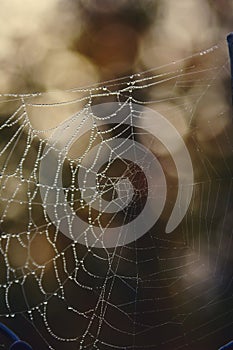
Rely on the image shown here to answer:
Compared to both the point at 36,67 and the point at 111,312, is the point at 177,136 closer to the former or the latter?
the point at 111,312

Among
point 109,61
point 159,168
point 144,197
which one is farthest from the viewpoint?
point 109,61

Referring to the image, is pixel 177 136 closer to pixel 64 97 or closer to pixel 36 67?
pixel 64 97

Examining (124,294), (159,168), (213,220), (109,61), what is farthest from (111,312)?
(109,61)

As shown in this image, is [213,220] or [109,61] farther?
[109,61]

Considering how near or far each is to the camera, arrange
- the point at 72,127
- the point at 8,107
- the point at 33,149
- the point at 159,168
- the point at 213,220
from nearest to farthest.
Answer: the point at 72,127 → the point at 159,168 → the point at 33,149 → the point at 8,107 → the point at 213,220

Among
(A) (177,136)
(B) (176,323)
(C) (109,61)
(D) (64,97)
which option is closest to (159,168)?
(A) (177,136)

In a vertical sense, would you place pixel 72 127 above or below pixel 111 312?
above

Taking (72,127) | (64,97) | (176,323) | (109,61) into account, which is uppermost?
(109,61)
